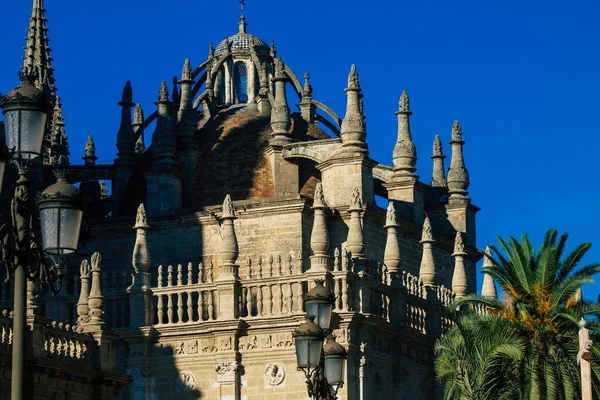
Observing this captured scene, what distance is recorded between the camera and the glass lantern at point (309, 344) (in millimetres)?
20734

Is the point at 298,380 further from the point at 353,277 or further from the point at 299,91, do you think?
the point at 299,91

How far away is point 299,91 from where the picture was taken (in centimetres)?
4794

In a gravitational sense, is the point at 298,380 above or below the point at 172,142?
below

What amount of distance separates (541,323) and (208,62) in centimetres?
1874

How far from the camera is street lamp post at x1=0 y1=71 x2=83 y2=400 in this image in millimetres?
14656

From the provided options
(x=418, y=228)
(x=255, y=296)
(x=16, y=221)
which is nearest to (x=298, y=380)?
(x=255, y=296)

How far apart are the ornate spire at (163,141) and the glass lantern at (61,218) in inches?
1081

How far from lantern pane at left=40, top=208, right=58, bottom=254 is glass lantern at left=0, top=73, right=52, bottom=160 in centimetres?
58

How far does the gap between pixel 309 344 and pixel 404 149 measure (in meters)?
23.8

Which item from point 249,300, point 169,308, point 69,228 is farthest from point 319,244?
point 69,228

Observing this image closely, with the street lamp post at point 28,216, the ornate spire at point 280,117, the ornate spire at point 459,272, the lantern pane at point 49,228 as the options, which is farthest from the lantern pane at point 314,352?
the ornate spire at point 280,117

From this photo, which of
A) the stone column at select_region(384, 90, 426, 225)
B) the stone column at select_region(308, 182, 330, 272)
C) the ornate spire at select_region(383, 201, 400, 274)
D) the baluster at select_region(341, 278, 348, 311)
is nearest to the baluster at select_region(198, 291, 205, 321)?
the stone column at select_region(308, 182, 330, 272)

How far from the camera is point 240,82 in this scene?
4909 centimetres

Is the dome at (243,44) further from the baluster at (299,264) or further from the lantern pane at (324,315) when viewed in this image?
the lantern pane at (324,315)
